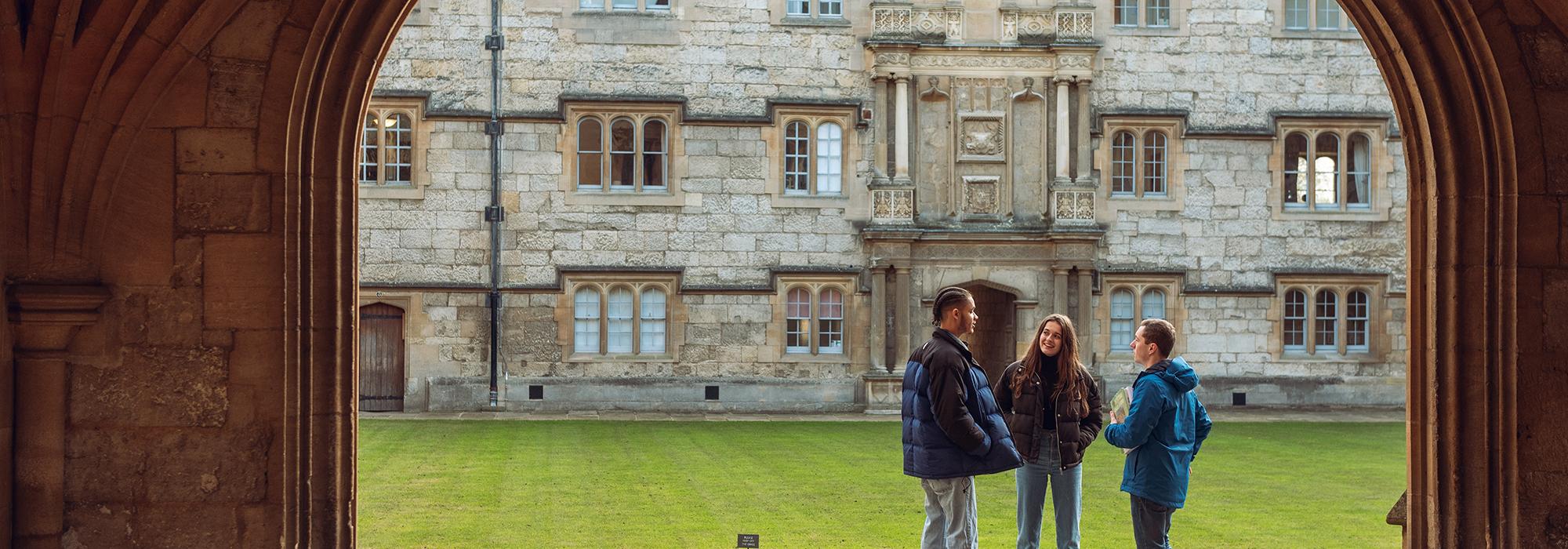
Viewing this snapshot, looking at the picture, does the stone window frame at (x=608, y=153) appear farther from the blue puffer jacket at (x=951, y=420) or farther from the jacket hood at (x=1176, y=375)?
the jacket hood at (x=1176, y=375)

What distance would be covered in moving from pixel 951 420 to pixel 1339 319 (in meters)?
17.9

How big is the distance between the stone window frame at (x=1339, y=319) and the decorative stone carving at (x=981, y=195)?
466 centimetres

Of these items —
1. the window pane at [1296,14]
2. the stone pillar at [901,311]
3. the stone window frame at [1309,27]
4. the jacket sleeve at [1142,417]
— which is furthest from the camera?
the window pane at [1296,14]

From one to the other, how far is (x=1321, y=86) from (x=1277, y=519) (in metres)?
14.1

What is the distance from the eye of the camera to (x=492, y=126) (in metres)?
21.2

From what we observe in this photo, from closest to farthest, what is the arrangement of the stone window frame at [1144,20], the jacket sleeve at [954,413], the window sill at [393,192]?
the jacket sleeve at [954,413] → the window sill at [393,192] → the stone window frame at [1144,20]

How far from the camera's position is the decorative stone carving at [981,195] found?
2203 centimetres

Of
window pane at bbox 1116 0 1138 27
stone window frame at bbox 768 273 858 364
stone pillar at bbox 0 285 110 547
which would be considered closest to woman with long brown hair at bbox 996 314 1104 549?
stone pillar at bbox 0 285 110 547

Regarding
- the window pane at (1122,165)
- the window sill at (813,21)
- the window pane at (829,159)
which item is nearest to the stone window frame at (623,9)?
the window sill at (813,21)

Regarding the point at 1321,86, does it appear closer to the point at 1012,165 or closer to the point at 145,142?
the point at 1012,165

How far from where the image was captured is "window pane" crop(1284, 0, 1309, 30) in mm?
22609

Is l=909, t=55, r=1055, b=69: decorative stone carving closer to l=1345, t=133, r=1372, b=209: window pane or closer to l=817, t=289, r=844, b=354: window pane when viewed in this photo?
l=817, t=289, r=844, b=354: window pane

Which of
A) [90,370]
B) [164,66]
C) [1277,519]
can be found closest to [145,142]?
[164,66]

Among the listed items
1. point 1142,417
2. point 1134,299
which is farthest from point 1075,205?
point 1142,417
